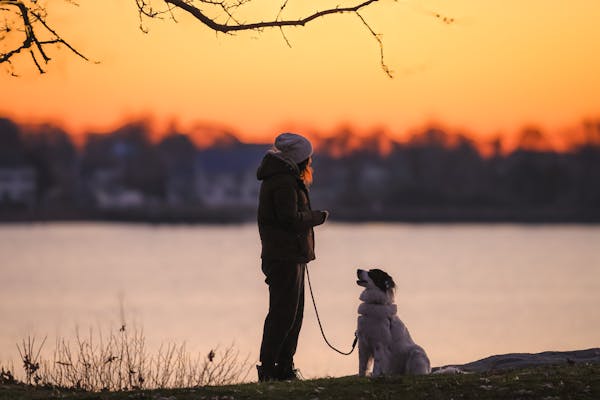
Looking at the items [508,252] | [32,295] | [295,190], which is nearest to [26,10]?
[295,190]

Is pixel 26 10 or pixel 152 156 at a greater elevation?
pixel 152 156

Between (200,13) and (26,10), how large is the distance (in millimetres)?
1687

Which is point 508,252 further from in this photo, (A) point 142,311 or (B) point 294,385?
(B) point 294,385

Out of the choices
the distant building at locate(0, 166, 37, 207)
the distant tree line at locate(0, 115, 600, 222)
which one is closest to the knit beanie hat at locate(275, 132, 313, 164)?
the distant tree line at locate(0, 115, 600, 222)

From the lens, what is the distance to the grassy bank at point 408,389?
10047 mm

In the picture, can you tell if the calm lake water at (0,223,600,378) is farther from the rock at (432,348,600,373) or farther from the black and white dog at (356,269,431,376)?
the black and white dog at (356,269,431,376)

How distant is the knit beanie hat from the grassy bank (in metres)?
1.95

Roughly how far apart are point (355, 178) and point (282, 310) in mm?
127770

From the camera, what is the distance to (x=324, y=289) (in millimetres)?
45531

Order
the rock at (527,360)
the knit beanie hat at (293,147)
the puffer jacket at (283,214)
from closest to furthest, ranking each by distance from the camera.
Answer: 1. the puffer jacket at (283,214)
2. the knit beanie hat at (293,147)
3. the rock at (527,360)

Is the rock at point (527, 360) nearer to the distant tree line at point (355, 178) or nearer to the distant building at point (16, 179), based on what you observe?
the distant tree line at point (355, 178)

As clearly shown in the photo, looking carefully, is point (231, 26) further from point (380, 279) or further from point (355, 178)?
point (355, 178)

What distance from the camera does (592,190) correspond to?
115250 mm

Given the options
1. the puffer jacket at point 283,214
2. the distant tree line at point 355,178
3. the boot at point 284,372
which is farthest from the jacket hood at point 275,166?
the distant tree line at point 355,178
